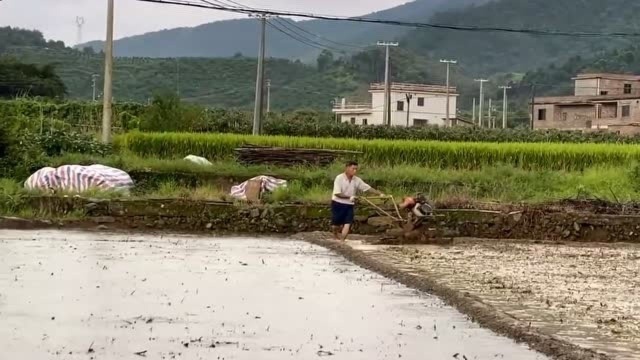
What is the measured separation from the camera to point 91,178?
21.8 meters

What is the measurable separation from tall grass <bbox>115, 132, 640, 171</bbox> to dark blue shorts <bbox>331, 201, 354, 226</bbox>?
11851mm

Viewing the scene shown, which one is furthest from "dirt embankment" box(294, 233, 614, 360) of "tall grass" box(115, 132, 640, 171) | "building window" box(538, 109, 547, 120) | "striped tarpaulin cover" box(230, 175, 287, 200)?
"building window" box(538, 109, 547, 120)

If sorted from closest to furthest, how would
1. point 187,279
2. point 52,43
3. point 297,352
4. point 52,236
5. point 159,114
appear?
point 297,352 < point 187,279 < point 52,236 < point 159,114 < point 52,43

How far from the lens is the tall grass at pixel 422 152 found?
29.7 metres

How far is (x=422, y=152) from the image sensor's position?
30062 mm

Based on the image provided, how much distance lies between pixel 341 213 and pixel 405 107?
6856 centimetres

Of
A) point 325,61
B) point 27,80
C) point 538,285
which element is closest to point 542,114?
point 27,80

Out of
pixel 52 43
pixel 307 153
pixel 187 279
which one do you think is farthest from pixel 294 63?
pixel 187 279

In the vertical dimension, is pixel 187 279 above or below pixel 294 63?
below

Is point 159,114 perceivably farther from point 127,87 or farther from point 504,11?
point 504,11

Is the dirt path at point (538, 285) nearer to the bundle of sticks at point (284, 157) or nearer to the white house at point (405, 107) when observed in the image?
the bundle of sticks at point (284, 157)

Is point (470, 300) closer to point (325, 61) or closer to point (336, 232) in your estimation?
point (336, 232)

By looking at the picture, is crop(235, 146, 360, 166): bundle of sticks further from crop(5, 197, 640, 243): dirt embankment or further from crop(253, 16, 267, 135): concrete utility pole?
crop(253, 16, 267, 135): concrete utility pole

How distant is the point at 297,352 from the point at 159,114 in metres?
29.7
